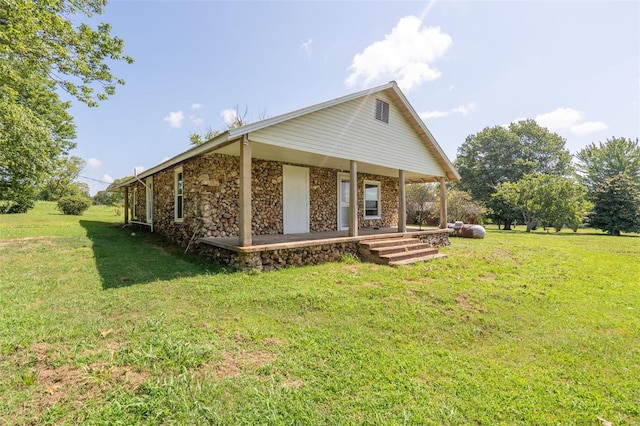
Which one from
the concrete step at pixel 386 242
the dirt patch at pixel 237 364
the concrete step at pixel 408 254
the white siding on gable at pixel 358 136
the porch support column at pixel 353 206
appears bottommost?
the dirt patch at pixel 237 364

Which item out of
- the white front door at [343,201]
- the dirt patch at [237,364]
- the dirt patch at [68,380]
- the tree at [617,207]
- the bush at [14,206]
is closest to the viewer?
the dirt patch at [68,380]

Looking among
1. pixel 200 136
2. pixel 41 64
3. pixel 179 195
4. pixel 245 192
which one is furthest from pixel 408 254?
pixel 200 136

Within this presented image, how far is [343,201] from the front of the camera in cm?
1111

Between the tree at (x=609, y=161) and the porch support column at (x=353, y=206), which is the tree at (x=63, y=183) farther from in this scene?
the tree at (x=609, y=161)

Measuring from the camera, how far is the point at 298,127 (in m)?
6.92

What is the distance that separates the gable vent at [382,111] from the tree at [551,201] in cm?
1809

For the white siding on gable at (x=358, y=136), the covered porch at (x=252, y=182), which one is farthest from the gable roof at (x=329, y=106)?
the covered porch at (x=252, y=182)

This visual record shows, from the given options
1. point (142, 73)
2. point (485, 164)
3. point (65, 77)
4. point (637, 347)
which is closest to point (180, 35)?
point (142, 73)

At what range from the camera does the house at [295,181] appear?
6496mm

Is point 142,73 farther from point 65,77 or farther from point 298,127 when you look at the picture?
point 298,127

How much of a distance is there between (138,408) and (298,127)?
19.9ft

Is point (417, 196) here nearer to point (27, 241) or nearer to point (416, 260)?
point (416, 260)

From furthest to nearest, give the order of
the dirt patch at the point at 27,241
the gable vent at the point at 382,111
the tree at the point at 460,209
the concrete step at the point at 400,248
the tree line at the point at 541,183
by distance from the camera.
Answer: the tree at the point at 460,209 < the tree line at the point at 541,183 < the gable vent at the point at 382,111 < the dirt patch at the point at 27,241 < the concrete step at the point at 400,248

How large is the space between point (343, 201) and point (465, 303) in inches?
271
